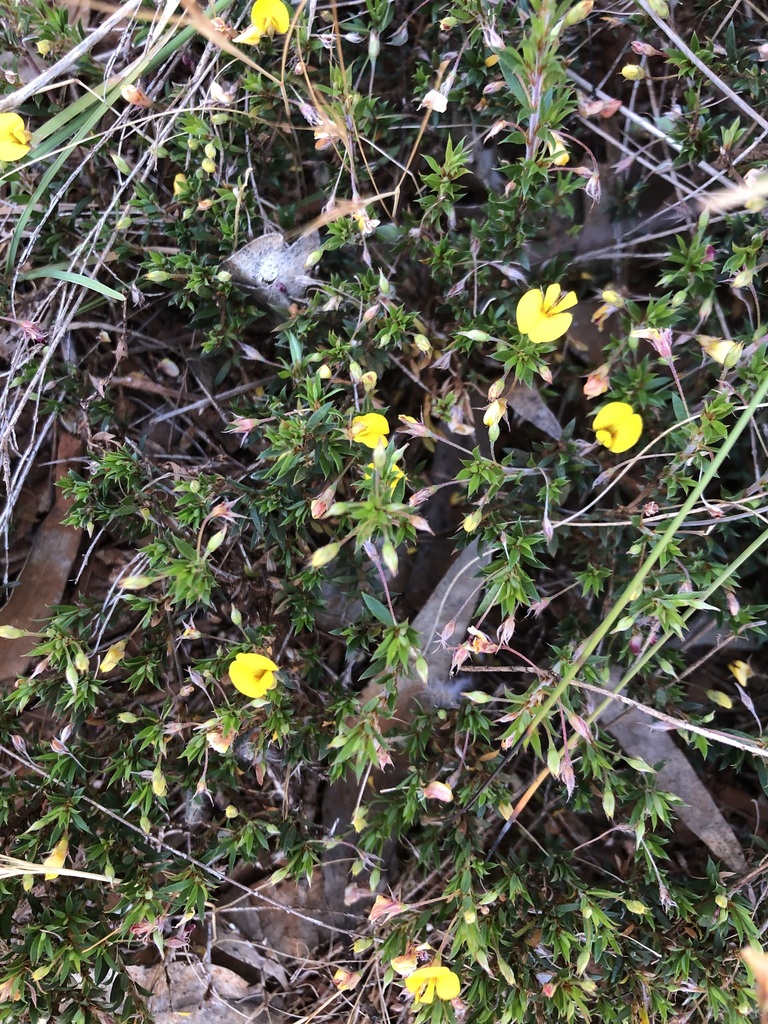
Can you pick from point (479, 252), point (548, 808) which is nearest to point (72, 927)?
point (548, 808)

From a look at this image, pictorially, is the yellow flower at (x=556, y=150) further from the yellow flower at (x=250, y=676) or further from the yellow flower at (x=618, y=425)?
the yellow flower at (x=250, y=676)

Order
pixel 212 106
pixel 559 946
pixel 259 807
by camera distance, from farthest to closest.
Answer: pixel 259 807 → pixel 212 106 → pixel 559 946

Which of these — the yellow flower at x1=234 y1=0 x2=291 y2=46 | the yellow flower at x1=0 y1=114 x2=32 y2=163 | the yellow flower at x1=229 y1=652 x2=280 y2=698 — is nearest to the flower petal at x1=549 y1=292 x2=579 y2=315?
the yellow flower at x1=234 y1=0 x2=291 y2=46

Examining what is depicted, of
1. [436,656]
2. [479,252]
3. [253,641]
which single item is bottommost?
[436,656]

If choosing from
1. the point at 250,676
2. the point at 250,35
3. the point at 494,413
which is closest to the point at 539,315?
the point at 494,413

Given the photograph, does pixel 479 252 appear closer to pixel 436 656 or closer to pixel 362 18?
pixel 362 18

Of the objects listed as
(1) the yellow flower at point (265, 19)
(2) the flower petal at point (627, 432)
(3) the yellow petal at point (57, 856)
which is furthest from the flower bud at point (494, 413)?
(3) the yellow petal at point (57, 856)

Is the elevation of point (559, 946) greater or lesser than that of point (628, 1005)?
greater
